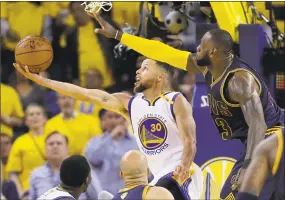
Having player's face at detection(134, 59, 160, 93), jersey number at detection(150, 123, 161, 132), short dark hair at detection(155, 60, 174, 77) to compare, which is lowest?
jersey number at detection(150, 123, 161, 132)

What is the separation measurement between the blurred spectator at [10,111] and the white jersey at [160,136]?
4456mm

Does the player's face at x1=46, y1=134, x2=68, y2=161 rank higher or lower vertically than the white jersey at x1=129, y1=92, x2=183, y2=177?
lower

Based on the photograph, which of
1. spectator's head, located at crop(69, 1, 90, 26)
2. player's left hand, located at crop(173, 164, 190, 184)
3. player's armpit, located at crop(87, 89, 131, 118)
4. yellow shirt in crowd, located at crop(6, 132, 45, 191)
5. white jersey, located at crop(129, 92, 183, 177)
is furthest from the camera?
spectator's head, located at crop(69, 1, 90, 26)

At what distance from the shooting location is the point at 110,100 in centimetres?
824

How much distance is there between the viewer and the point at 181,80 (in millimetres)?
11391

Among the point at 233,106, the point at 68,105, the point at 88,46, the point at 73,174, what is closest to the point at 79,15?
the point at 88,46

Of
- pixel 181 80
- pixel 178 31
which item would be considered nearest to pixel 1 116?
pixel 181 80

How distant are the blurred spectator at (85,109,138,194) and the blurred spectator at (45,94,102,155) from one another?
0.51 m

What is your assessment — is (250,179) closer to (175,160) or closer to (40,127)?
(175,160)

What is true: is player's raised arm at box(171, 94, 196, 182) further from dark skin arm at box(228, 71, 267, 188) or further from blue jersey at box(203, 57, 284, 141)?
dark skin arm at box(228, 71, 267, 188)

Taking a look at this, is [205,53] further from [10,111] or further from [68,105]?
[10,111]

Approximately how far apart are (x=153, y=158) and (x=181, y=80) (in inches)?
139

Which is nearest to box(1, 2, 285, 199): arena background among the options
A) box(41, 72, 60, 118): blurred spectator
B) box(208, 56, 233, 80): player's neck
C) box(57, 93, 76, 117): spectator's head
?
box(41, 72, 60, 118): blurred spectator

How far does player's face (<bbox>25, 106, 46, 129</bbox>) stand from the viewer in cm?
1155
